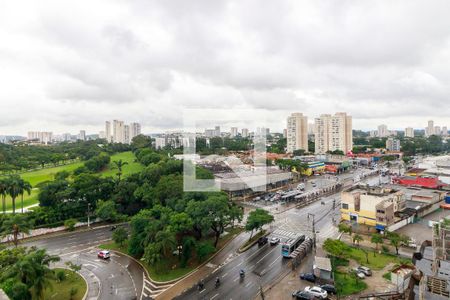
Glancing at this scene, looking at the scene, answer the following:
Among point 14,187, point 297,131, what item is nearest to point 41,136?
point 297,131

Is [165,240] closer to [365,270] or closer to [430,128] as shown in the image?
[365,270]

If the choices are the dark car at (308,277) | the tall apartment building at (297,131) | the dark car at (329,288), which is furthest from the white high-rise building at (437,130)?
the dark car at (329,288)

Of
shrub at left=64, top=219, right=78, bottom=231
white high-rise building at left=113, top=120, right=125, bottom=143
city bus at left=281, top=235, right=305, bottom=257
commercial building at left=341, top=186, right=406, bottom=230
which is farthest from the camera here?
white high-rise building at left=113, top=120, right=125, bottom=143

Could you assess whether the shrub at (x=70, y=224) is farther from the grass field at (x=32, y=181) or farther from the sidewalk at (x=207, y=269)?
the sidewalk at (x=207, y=269)

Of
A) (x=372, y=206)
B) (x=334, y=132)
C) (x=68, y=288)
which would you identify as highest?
(x=334, y=132)

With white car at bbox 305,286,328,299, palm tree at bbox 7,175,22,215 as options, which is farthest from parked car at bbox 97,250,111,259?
white car at bbox 305,286,328,299

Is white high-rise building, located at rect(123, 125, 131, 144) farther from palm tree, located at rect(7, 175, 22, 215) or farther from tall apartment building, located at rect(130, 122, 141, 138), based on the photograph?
palm tree, located at rect(7, 175, 22, 215)
